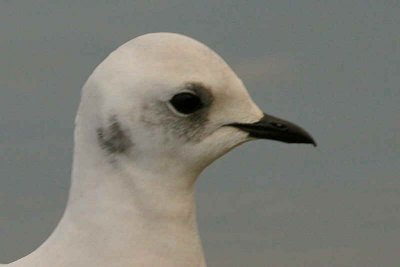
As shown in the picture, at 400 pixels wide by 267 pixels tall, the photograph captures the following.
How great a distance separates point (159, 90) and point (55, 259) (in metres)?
1.18

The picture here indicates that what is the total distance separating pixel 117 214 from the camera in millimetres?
6211

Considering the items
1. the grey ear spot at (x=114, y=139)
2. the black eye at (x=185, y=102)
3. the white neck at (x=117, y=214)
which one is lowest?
the white neck at (x=117, y=214)

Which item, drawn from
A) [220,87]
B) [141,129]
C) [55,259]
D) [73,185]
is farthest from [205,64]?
[55,259]

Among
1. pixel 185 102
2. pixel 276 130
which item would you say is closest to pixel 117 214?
pixel 185 102

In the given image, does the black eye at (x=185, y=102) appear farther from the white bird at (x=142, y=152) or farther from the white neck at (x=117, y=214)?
the white neck at (x=117, y=214)

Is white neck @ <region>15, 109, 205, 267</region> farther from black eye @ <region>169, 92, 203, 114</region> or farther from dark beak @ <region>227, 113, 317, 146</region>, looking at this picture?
dark beak @ <region>227, 113, 317, 146</region>

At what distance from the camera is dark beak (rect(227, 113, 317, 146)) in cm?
659

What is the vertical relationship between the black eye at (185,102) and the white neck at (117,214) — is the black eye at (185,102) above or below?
above

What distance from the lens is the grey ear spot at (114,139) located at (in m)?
6.15

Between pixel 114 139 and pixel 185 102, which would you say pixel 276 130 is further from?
pixel 114 139

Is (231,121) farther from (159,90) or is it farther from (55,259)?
(55,259)

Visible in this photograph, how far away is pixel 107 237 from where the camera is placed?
6230 mm

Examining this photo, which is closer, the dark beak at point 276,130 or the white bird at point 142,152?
the white bird at point 142,152

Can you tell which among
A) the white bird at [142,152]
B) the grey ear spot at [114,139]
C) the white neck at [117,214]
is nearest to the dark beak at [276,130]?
A: the white bird at [142,152]
